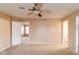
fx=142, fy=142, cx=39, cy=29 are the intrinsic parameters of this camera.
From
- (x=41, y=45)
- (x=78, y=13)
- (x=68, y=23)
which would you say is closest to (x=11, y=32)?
(x=41, y=45)

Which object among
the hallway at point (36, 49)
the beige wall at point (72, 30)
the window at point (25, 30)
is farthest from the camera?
the beige wall at point (72, 30)

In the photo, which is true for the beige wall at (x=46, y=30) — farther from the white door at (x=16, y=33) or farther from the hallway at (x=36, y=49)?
the white door at (x=16, y=33)

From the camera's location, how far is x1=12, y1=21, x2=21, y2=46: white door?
4913mm

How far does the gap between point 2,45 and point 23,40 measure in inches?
29.1

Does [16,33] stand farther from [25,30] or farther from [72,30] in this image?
[72,30]

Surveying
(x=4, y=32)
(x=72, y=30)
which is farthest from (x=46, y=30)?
(x=4, y=32)

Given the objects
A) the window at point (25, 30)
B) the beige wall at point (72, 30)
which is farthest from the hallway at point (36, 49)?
the window at point (25, 30)

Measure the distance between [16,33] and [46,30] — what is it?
1092 millimetres

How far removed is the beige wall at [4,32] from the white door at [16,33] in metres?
0.19

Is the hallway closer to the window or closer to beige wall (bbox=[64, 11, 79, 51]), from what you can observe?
beige wall (bbox=[64, 11, 79, 51])

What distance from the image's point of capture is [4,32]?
4926 mm

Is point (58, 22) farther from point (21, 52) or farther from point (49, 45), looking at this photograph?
point (21, 52)

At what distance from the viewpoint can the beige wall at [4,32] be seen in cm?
472

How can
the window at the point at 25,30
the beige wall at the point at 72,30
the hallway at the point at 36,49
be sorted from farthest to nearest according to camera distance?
the beige wall at the point at 72,30
the hallway at the point at 36,49
the window at the point at 25,30
